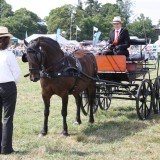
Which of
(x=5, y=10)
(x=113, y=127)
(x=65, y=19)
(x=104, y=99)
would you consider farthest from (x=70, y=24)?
(x=113, y=127)

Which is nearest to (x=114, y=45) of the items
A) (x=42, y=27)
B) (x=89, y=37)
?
(x=89, y=37)

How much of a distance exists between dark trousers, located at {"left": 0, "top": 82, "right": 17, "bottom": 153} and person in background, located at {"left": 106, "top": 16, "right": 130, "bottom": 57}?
398 cm

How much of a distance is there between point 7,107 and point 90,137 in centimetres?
201

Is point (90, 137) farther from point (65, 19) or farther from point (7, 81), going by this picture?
point (65, 19)

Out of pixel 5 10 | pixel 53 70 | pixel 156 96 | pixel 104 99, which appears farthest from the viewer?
pixel 5 10

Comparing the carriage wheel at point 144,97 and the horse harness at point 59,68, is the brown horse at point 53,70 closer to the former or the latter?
the horse harness at point 59,68

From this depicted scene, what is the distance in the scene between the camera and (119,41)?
922cm

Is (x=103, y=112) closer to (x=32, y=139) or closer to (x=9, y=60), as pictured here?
(x=32, y=139)

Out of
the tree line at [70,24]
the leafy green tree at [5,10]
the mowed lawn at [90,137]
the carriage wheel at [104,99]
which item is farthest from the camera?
the leafy green tree at [5,10]

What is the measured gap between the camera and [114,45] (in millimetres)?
9320

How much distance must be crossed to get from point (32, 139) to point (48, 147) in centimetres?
66

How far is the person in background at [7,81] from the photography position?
562 cm

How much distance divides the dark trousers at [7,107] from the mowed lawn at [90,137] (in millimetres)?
197

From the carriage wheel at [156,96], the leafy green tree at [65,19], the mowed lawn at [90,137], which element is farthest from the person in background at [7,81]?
the leafy green tree at [65,19]
